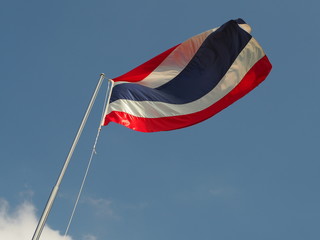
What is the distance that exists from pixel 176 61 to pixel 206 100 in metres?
1.59

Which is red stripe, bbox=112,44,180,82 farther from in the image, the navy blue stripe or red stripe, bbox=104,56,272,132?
red stripe, bbox=104,56,272,132

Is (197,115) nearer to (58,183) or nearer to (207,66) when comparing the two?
(207,66)

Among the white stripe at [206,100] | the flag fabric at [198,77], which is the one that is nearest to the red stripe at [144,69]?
the flag fabric at [198,77]

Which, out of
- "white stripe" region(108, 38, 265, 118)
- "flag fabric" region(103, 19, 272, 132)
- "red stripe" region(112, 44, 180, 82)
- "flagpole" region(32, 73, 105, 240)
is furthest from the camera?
"red stripe" region(112, 44, 180, 82)

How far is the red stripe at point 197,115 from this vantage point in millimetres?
9459

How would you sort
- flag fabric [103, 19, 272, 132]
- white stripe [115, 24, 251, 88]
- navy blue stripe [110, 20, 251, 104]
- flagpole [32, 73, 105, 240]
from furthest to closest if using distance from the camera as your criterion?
white stripe [115, 24, 251, 88] < navy blue stripe [110, 20, 251, 104] < flag fabric [103, 19, 272, 132] < flagpole [32, 73, 105, 240]

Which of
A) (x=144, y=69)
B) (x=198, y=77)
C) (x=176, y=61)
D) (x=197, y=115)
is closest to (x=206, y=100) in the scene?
(x=197, y=115)

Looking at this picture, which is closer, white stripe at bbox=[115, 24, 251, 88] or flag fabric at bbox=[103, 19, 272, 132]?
flag fabric at bbox=[103, 19, 272, 132]

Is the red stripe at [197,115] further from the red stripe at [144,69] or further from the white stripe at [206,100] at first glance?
the red stripe at [144,69]

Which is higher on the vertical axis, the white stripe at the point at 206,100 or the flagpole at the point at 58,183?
the white stripe at the point at 206,100

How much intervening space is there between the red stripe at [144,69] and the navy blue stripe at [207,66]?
59 cm

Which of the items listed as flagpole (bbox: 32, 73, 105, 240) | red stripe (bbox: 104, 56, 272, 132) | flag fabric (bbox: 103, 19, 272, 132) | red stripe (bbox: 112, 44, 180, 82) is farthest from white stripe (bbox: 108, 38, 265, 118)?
red stripe (bbox: 112, 44, 180, 82)

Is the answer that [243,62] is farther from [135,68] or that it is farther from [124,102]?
[124,102]

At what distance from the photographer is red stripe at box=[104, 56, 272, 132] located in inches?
372
